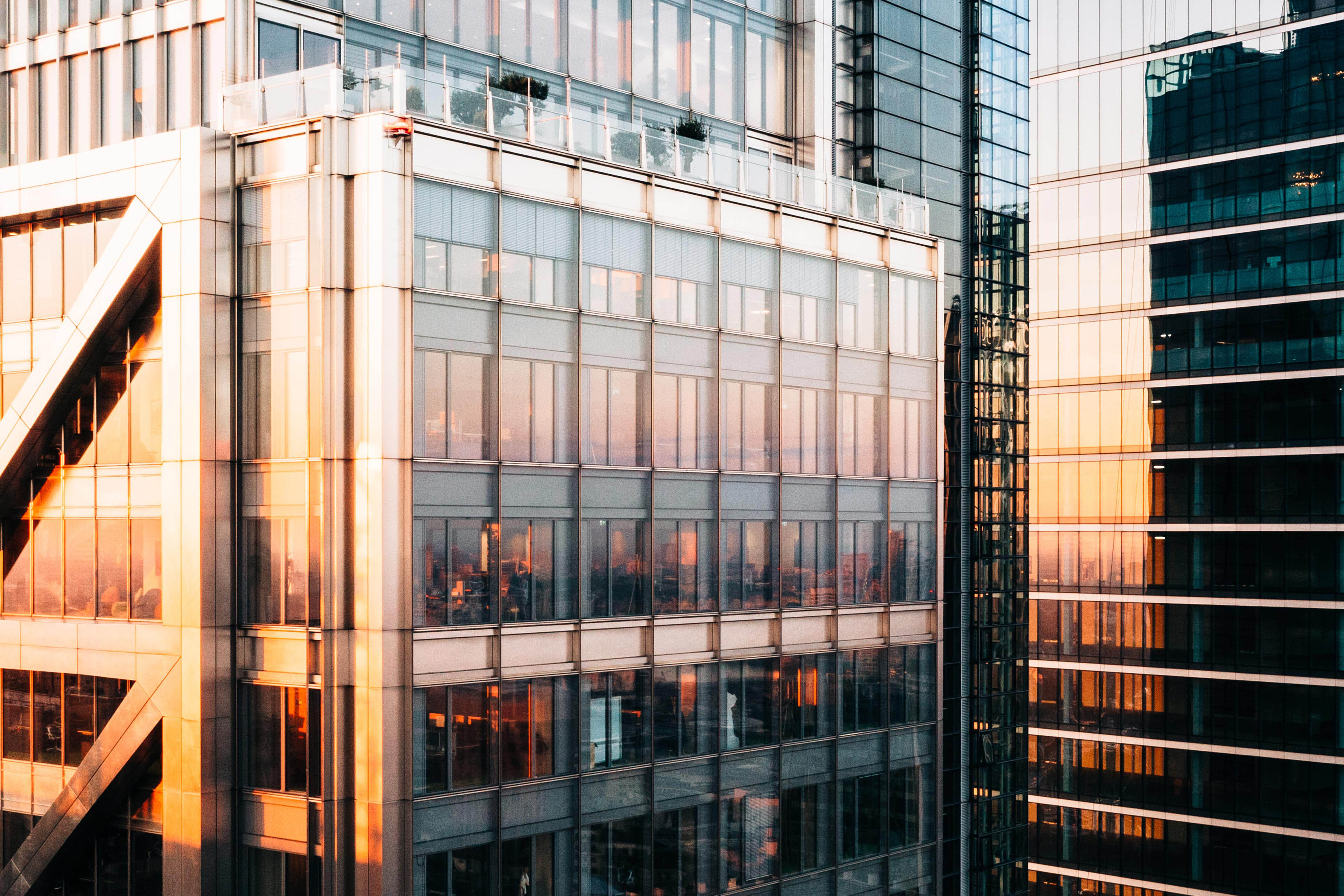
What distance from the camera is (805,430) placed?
35.0m

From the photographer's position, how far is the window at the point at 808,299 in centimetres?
3459

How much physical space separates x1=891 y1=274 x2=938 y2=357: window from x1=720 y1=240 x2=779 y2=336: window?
483 centimetres

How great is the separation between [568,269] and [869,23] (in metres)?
17.2

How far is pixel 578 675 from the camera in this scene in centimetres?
2947

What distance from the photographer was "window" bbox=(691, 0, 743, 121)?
3675cm

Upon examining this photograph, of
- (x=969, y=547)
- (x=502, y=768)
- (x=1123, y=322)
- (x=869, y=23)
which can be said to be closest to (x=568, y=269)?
(x=502, y=768)

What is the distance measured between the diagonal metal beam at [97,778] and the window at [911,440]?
1861 centimetres

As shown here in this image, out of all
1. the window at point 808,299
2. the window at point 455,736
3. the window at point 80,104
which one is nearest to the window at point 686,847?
the window at point 455,736

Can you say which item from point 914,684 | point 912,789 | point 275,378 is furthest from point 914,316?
point 275,378

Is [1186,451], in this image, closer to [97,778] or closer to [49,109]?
[49,109]

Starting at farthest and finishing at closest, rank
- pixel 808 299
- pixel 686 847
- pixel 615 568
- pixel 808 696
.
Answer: pixel 808 299
pixel 808 696
pixel 686 847
pixel 615 568

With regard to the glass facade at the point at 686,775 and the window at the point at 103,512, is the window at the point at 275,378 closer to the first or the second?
the window at the point at 103,512

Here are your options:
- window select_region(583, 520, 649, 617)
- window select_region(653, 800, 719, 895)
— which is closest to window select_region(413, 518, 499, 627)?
window select_region(583, 520, 649, 617)

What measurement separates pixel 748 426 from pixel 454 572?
350 inches
